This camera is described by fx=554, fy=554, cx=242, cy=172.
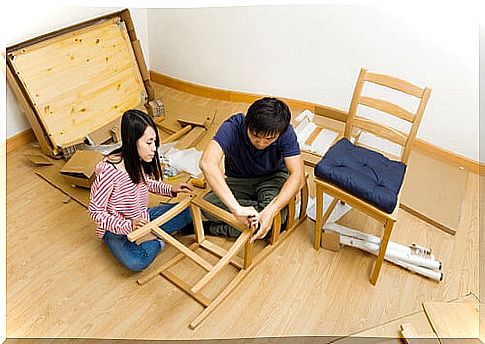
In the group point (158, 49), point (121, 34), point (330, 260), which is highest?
point (121, 34)

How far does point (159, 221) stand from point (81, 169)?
1.92 feet

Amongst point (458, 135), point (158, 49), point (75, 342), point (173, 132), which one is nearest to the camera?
point (75, 342)

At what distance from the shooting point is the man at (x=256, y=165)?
5.51 ft

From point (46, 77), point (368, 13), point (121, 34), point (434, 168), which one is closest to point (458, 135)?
point (434, 168)

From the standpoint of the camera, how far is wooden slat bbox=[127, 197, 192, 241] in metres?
1.67

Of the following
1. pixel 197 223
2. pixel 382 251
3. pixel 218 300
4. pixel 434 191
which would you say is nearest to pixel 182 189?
pixel 197 223

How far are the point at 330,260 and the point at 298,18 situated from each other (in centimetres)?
116

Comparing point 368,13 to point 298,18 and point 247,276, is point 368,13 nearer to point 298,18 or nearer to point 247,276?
point 298,18

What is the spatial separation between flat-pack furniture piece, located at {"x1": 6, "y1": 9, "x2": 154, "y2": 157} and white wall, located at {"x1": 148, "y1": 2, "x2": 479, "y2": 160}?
27cm

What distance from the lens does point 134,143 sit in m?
1.67

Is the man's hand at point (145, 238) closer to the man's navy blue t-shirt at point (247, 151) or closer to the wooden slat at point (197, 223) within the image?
the wooden slat at point (197, 223)

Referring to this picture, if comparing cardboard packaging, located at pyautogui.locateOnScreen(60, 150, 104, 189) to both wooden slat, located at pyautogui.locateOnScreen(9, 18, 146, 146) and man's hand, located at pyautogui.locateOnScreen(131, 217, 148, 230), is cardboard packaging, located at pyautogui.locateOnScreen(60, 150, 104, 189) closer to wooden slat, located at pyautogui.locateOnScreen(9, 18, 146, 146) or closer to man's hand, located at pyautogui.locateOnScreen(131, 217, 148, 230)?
wooden slat, located at pyautogui.locateOnScreen(9, 18, 146, 146)

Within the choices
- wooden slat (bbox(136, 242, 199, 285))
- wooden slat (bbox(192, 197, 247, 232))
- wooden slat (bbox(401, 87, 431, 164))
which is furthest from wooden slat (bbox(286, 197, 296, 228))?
wooden slat (bbox(401, 87, 431, 164))

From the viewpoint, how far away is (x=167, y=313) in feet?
5.65
